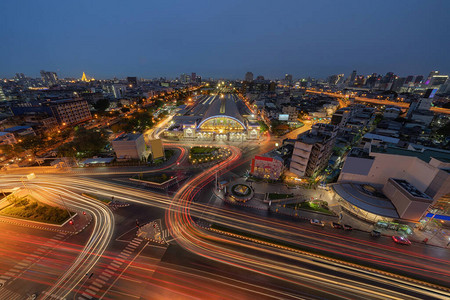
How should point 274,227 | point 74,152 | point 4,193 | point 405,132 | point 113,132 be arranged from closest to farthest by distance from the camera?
1. point 274,227
2. point 4,193
3. point 74,152
4. point 405,132
5. point 113,132

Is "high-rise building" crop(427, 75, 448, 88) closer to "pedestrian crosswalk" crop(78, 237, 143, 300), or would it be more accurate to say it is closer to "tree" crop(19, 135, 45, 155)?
"pedestrian crosswalk" crop(78, 237, 143, 300)

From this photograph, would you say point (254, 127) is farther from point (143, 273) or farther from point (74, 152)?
point (74, 152)

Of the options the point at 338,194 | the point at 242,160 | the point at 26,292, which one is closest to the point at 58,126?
the point at 26,292

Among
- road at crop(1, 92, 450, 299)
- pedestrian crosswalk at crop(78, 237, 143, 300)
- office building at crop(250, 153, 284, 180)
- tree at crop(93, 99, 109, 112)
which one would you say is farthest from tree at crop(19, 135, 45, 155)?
office building at crop(250, 153, 284, 180)

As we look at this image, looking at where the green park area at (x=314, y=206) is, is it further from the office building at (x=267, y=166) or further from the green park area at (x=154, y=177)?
the green park area at (x=154, y=177)

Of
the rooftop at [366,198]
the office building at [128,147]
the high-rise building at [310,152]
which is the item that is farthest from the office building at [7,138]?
the rooftop at [366,198]

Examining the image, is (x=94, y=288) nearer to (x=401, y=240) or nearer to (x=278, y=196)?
(x=278, y=196)
